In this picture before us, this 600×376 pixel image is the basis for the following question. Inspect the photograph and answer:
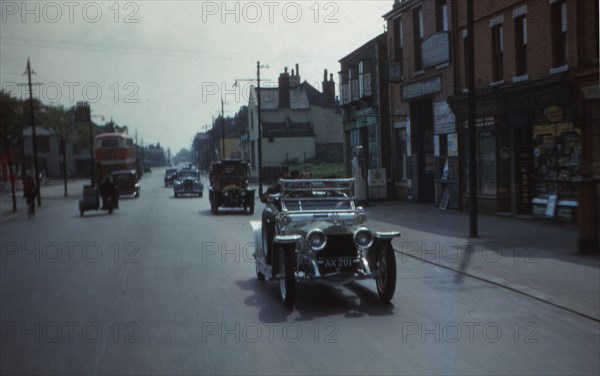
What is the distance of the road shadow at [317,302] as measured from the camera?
9.16 metres

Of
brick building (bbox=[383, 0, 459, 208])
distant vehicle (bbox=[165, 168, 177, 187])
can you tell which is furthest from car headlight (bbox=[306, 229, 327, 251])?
distant vehicle (bbox=[165, 168, 177, 187])

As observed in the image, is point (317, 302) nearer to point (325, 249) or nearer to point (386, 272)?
point (325, 249)

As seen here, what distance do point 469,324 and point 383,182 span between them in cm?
2458

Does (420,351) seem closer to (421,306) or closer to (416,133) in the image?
(421,306)

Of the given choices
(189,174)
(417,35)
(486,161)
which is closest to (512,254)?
(486,161)

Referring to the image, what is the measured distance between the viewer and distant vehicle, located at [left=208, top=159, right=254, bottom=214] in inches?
1227

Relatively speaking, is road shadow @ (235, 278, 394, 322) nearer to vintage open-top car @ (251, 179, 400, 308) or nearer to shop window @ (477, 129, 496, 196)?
vintage open-top car @ (251, 179, 400, 308)

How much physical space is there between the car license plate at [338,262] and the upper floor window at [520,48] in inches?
560

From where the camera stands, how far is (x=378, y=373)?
251 inches

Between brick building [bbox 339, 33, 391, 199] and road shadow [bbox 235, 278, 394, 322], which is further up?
brick building [bbox 339, 33, 391, 199]

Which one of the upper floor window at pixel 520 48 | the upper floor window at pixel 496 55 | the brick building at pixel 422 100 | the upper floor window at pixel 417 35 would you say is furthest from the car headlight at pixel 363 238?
the upper floor window at pixel 417 35

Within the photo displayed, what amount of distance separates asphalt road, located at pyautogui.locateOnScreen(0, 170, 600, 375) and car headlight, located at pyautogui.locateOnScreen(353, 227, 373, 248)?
32.4 inches

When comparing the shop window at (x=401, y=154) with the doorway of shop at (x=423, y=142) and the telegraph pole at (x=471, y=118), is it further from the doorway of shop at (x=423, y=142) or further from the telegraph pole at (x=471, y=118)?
the telegraph pole at (x=471, y=118)

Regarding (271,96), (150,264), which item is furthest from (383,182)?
(271,96)
